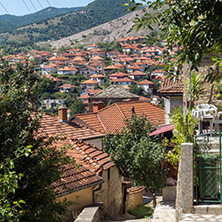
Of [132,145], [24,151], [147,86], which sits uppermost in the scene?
[147,86]

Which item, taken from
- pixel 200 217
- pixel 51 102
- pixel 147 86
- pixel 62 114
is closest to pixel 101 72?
pixel 147 86

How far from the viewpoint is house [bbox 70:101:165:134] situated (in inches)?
915

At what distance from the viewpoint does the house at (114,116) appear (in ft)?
76.3

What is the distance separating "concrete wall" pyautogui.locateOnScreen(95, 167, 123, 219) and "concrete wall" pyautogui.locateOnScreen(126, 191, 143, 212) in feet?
4.61

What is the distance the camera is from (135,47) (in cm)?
18112

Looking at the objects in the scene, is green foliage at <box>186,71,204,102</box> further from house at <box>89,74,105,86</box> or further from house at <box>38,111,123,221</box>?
house at <box>89,74,105,86</box>

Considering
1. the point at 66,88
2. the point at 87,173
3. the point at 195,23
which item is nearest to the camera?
the point at 195,23

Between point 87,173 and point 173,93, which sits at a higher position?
point 173,93

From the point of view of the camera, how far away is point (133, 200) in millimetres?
19219

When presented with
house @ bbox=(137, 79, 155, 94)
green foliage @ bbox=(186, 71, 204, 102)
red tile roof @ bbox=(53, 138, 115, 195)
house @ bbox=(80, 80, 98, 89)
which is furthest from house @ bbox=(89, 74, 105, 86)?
green foliage @ bbox=(186, 71, 204, 102)

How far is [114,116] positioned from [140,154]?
9.93 meters

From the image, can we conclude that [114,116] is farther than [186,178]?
Yes

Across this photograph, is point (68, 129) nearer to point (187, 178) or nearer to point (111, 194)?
point (111, 194)

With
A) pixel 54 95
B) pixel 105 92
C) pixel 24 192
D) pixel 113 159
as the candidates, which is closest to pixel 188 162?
pixel 24 192
